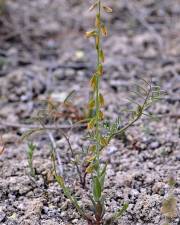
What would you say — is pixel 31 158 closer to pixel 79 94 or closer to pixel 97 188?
pixel 97 188

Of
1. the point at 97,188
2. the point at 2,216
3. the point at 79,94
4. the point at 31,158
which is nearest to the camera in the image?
the point at 97,188

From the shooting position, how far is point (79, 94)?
3.22 metres

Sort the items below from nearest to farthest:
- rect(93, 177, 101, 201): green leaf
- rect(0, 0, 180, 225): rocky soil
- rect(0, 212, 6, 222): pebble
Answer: rect(93, 177, 101, 201): green leaf
rect(0, 212, 6, 222): pebble
rect(0, 0, 180, 225): rocky soil

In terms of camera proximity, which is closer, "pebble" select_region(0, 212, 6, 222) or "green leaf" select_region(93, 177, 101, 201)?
"green leaf" select_region(93, 177, 101, 201)

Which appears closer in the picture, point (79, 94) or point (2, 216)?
point (2, 216)

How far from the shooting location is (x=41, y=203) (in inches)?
80.2

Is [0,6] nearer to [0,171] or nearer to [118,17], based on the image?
[118,17]

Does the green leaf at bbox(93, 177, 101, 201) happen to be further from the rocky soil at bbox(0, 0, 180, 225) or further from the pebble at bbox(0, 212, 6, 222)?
the pebble at bbox(0, 212, 6, 222)

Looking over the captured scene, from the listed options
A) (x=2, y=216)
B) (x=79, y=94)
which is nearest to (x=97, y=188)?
(x=2, y=216)

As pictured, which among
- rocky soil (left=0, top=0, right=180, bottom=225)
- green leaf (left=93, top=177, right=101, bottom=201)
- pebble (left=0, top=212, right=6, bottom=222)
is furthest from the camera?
rocky soil (left=0, top=0, right=180, bottom=225)

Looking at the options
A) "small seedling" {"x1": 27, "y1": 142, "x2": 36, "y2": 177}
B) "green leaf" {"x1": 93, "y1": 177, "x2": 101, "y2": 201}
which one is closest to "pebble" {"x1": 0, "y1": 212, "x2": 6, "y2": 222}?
"small seedling" {"x1": 27, "y1": 142, "x2": 36, "y2": 177}

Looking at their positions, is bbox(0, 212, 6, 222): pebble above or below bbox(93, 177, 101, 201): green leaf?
below

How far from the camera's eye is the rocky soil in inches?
81.4

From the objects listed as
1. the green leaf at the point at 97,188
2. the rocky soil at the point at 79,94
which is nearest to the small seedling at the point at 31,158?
the rocky soil at the point at 79,94
